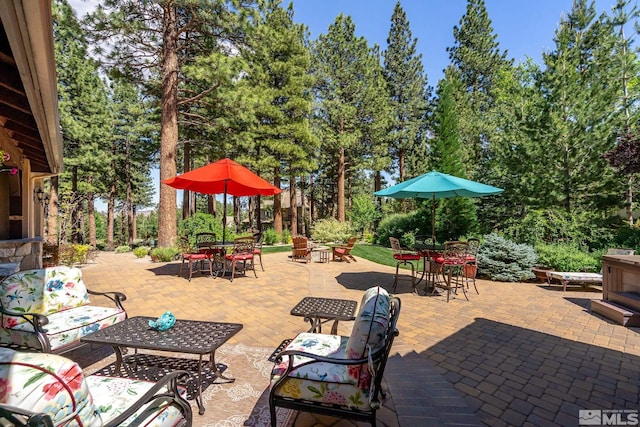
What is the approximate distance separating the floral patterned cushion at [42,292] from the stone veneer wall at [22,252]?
12.9ft

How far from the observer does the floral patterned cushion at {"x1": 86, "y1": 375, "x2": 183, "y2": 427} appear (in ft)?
5.46

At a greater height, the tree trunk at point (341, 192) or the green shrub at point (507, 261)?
the tree trunk at point (341, 192)

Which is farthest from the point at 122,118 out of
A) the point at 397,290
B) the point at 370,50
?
the point at 397,290

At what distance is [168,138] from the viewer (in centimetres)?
1105

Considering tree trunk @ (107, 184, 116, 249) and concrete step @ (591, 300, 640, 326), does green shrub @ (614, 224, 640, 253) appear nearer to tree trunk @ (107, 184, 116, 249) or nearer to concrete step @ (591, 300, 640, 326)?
concrete step @ (591, 300, 640, 326)

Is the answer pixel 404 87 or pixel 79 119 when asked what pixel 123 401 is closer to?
pixel 79 119

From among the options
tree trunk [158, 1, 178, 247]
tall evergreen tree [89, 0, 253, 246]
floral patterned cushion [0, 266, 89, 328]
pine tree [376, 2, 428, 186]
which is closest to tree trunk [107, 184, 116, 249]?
tall evergreen tree [89, 0, 253, 246]

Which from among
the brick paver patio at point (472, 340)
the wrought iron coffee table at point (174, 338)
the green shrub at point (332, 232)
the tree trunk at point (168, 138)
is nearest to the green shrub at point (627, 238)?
the brick paver patio at point (472, 340)

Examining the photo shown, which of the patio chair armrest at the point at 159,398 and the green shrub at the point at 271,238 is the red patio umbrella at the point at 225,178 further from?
the green shrub at the point at 271,238

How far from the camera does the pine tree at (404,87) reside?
927 inches

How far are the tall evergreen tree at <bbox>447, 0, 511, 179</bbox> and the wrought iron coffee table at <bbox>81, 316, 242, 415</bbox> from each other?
71.0 ft

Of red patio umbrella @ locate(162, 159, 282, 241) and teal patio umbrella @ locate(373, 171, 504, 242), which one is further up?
red patio umbrella @ locate(162, 159, 282, 241)

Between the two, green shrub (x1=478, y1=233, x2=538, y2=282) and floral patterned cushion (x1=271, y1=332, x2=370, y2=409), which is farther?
green shrub (x1=478, y1=233, x2=538, y2=282)

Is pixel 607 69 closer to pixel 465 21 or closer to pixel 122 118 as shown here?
pixel 465 21
